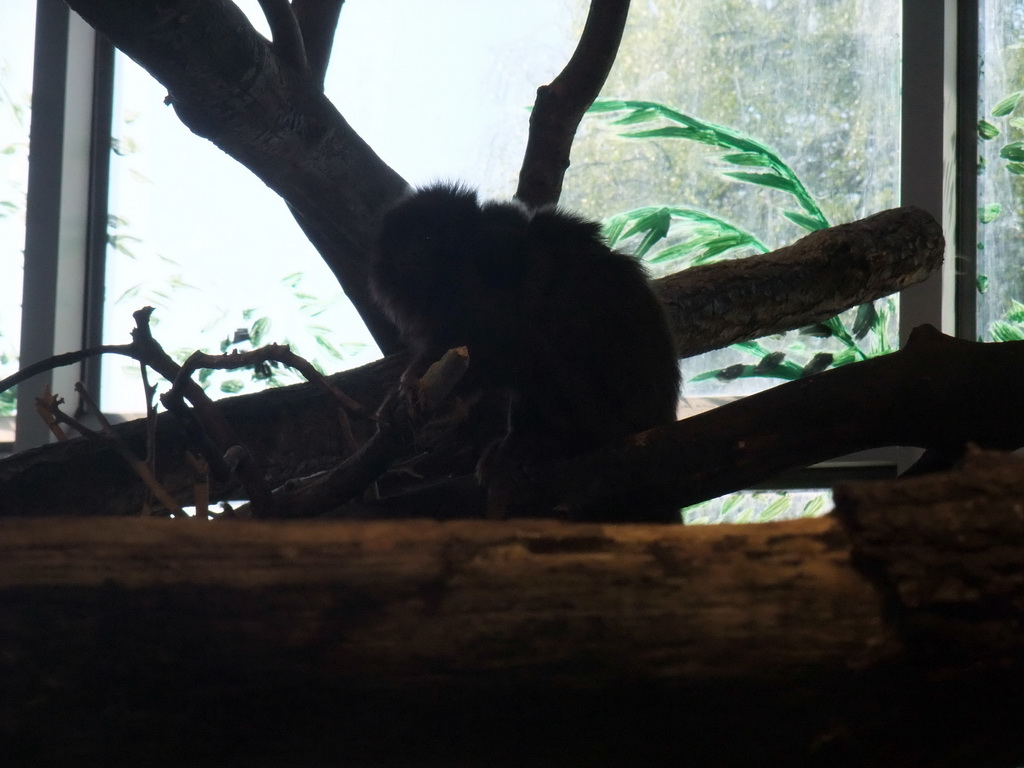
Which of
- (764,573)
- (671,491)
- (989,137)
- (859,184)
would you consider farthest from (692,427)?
(989,137)

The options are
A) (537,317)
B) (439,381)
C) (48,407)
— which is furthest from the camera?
(537,317)

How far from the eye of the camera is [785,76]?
12.3ft

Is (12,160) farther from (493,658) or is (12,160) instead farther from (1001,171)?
(1001,171)

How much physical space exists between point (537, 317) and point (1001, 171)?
9.14 feet

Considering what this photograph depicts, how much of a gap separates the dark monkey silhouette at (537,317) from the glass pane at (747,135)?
1.90 m

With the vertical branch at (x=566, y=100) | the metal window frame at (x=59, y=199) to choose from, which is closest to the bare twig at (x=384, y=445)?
the vertical branch at (x=566, y=100)

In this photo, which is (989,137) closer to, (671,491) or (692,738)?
(671,491)

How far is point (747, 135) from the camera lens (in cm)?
374

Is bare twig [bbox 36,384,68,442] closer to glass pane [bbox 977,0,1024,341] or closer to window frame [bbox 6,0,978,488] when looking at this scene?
window frame [bbox 6,0,978,488]

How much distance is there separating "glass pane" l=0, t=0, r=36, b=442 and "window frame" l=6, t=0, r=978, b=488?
138 mm

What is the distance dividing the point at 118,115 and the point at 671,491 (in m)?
3.62

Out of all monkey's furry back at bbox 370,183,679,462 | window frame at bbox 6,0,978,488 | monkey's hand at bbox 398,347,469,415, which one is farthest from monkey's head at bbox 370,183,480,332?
window frame at bbox 6,0,978,488

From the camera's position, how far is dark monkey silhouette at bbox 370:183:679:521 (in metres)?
1.80

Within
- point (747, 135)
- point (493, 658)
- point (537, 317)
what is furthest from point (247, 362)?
point (747, 135)
